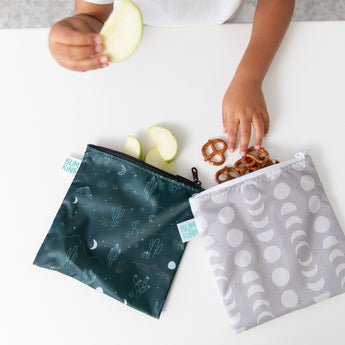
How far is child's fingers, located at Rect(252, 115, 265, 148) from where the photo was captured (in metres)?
0.55

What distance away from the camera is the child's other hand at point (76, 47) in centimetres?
45

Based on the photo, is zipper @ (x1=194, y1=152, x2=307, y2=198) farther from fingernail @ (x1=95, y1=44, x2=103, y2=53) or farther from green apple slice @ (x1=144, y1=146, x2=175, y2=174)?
fingernail @ (x1=95, y1=44, x2=103, y2=53)

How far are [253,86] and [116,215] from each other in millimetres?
311

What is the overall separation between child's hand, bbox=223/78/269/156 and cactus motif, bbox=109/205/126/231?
0.21 metres

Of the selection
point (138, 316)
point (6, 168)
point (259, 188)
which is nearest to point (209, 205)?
point (259, 188)

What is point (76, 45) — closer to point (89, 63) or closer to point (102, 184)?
point (89, 63)

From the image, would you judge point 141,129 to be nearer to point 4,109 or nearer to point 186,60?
point 186,60

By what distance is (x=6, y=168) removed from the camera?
592mm

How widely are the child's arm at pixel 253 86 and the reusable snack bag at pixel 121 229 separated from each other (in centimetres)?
12

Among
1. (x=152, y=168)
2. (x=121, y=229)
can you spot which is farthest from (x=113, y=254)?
(x=152, y=168)

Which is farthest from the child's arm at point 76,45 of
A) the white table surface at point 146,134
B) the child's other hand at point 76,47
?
the white table surface at point 146,134

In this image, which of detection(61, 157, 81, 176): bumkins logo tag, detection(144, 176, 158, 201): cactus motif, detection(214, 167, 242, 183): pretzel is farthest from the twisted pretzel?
detection(61, 157, 81, 176): bumkins logo tag

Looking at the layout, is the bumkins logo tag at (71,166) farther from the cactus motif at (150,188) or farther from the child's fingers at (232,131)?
the child's fingers at (232,131)

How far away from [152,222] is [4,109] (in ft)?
1.13
